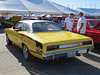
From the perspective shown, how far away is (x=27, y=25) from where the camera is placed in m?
4.58

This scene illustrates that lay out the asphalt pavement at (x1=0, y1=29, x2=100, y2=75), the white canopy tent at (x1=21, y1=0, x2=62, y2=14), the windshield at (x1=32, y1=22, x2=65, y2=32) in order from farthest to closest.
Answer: the white canopy tent at (x1=21, y1=0, x2=62, y2=14), the windshield at (x1=32, y1=22, x2=65, y2=32), the asphalt pavement at (x1=0, y1=29, x2=100, y2=75)

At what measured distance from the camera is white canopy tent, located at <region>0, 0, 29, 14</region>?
1304 cm

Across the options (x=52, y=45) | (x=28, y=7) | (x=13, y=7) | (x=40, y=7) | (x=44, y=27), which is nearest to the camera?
(x=52, y=45)

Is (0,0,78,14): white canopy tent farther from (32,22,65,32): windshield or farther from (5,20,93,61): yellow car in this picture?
(5,20,93,61): yellow car

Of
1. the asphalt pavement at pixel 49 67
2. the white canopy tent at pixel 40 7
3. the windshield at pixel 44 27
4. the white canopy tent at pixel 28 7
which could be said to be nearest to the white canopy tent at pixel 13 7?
the white canopy tent at pixel 28 7

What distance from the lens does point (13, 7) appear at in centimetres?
1374

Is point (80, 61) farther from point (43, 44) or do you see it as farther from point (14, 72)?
point (14, 72)

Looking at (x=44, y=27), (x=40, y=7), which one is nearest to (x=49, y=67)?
(x=44, y=27)

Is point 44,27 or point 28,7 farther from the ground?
point 28,7

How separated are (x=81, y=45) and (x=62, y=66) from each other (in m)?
0.86

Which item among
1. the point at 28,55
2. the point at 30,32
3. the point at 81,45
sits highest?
the point at 30,32

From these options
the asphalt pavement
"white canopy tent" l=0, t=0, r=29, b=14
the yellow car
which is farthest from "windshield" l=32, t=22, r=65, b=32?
"white canopy tent" l=0, t=0, r=29, b=14

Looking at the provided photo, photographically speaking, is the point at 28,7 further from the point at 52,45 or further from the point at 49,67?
the point at 52,45

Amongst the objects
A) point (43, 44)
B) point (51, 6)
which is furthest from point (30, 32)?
point (51, 6)
